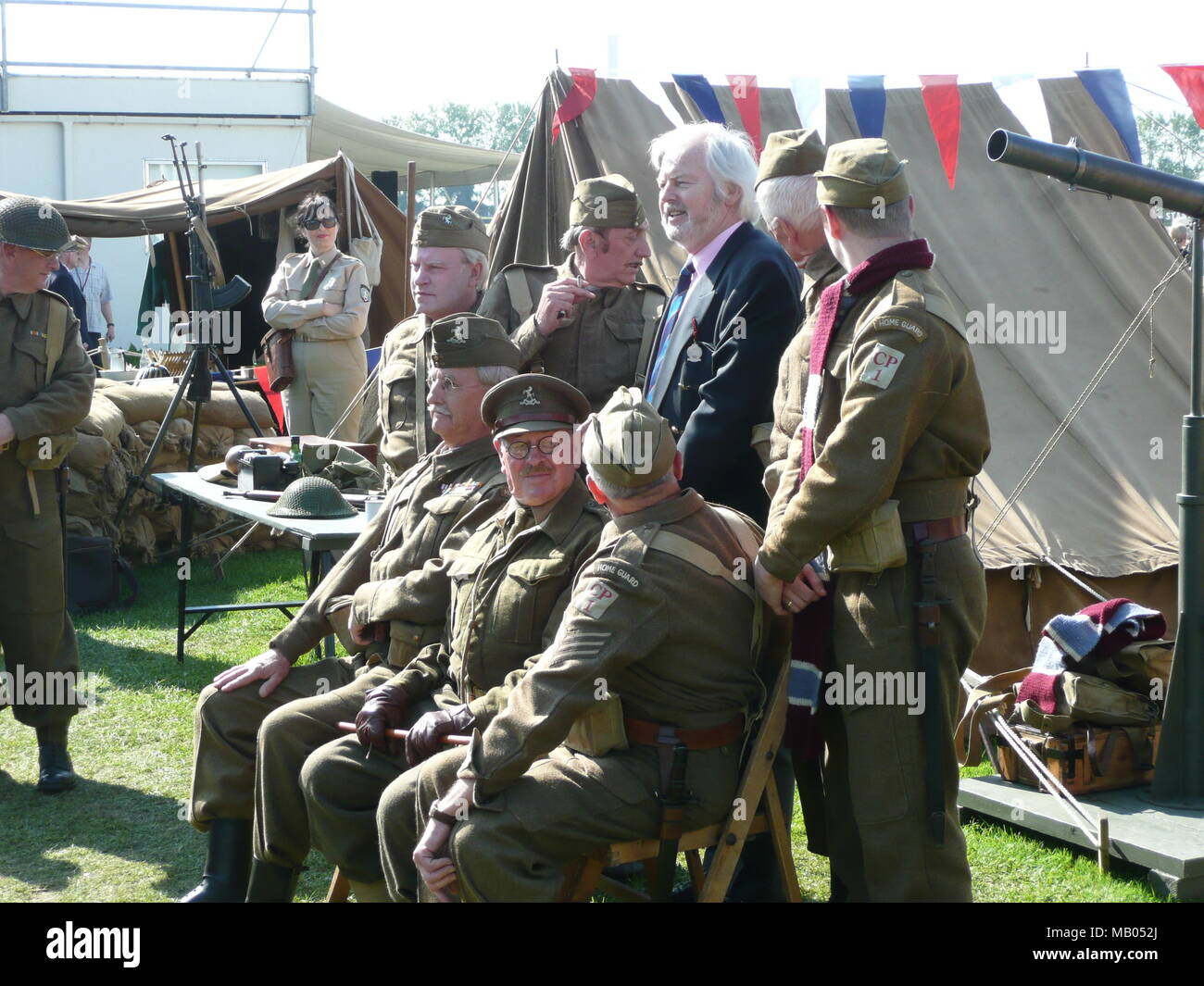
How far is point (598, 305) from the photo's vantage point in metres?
3.93

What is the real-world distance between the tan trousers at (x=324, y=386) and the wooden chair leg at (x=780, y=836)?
5.61 meters

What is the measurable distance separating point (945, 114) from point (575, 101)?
6.02ft

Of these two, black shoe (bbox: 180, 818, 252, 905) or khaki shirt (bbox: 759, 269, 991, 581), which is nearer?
khaki shirt (bbox: 759, 269, 991, 581)

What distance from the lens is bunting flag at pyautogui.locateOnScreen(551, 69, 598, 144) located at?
6.31 metres

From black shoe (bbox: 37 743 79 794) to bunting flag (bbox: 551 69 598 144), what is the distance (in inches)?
138

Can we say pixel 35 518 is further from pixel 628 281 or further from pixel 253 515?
pixel 628 281

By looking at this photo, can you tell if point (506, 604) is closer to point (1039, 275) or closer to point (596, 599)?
point (596, 599)

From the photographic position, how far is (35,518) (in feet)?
15.2

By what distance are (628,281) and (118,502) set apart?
16.0ft

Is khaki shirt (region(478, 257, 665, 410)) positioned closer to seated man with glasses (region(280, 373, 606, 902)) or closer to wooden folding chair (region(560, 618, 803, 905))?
seated man with glasses (region(280, 373, 606, 902))

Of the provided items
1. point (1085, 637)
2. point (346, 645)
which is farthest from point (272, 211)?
point (1085, 637)

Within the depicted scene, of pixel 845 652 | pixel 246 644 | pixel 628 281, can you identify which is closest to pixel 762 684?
pixel 845 652
